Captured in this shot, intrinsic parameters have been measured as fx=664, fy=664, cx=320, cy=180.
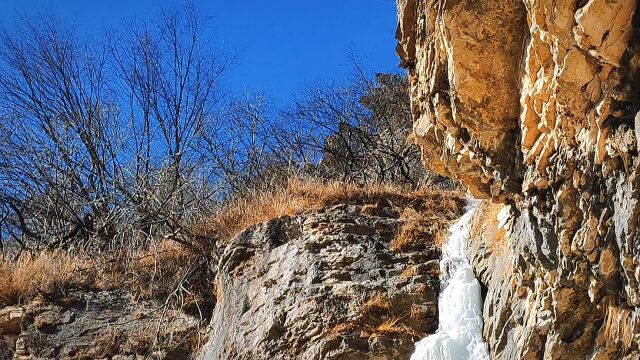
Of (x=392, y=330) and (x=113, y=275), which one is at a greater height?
(x=113, y=275)

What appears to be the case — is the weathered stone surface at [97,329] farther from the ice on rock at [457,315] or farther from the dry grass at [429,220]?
the ice on rock at [457,315]

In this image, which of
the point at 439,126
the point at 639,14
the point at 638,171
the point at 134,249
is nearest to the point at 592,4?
the point at 639,14

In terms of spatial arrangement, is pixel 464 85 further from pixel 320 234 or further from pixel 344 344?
pixel 320 234

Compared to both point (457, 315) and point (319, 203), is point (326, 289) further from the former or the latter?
point (319, 203)

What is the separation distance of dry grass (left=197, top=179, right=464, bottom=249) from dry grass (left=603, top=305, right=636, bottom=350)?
3539 millimetres

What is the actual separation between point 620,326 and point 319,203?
453 centimetres

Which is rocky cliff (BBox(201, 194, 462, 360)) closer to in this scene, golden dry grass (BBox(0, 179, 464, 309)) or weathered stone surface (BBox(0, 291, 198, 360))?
golden dry grass (BBox(0, 179, 464, 309))

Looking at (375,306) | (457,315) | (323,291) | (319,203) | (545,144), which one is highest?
(319,203)

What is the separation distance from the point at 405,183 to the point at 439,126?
6923 millimetres

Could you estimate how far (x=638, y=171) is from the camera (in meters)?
3.42

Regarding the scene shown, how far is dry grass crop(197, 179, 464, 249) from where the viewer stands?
7.88 m

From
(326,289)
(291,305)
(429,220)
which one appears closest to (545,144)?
(326,289)

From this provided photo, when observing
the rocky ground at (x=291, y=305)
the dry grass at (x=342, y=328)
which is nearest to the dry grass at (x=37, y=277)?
the rocky ground at (x=291, y=305)

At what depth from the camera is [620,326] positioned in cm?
379
